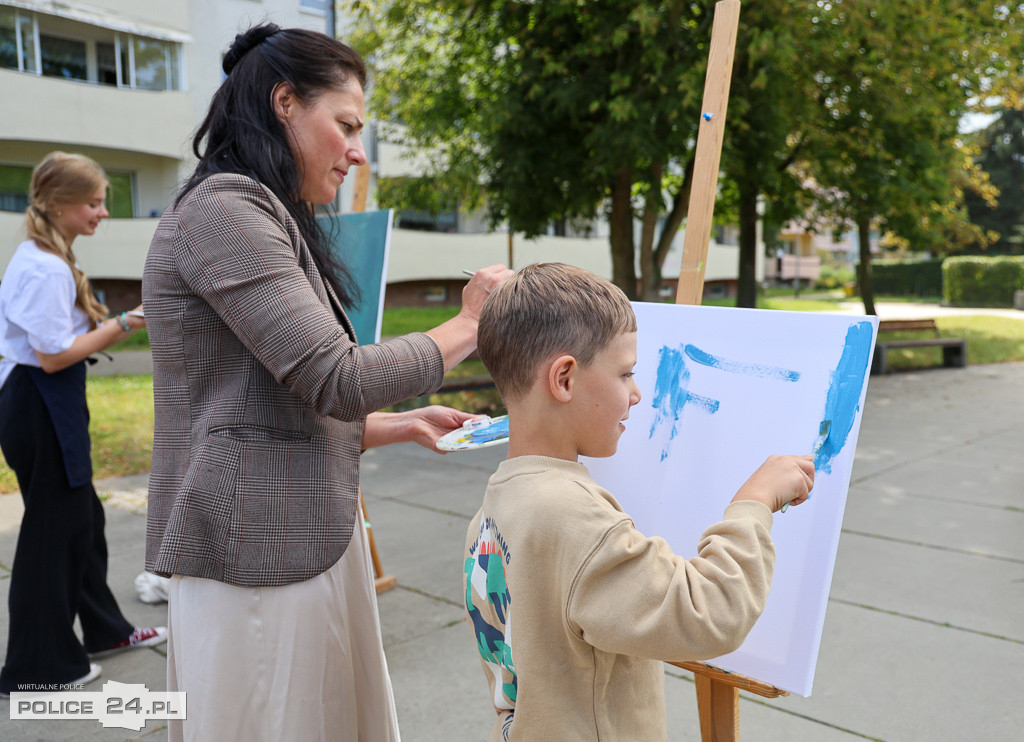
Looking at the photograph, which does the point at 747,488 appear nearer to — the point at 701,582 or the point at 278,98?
the point at 701,582

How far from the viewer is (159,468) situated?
65.5 inches

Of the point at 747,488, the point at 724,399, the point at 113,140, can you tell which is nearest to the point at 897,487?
the point at 724,399

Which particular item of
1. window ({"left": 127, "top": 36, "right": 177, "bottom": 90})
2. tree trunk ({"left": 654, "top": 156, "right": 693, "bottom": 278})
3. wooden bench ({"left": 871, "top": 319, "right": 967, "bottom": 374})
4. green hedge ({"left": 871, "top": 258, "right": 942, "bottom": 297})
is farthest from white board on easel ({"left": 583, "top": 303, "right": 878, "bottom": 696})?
green hedge ({"left": 871, "top": 258, "right": 942, "bottom": 297})

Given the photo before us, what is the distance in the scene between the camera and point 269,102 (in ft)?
5.62

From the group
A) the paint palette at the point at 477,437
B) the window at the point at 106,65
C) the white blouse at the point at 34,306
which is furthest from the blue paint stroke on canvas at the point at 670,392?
the window at the point at 106,65

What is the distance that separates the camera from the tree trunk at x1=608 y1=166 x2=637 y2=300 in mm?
10070

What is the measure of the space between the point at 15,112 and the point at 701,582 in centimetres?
1976

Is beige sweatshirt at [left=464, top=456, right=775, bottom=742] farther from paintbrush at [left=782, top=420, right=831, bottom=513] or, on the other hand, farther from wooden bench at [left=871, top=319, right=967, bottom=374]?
wooden bench at [left=871, top=319, right=967, bottom=374]

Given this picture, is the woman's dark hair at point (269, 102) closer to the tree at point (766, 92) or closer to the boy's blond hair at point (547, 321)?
the boy's blond hair at point (547, 321)

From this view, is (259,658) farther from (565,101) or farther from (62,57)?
(62,57)

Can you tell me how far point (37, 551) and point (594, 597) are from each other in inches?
103

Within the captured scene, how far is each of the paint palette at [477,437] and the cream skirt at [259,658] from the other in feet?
1.14

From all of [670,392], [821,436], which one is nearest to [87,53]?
[670,392]

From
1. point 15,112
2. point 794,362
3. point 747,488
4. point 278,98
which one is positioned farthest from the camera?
point 15,112
